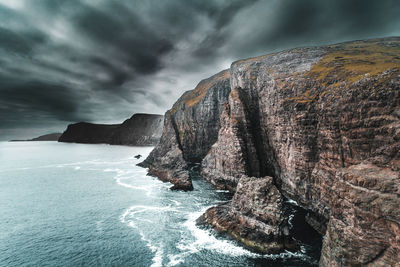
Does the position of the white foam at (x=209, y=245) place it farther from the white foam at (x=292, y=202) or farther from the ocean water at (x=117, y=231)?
the white foam at (x=292, y=202)

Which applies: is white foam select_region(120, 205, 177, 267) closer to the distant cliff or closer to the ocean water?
the ocean water

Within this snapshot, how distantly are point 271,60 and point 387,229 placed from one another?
2530 inches

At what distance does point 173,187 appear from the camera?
223ft

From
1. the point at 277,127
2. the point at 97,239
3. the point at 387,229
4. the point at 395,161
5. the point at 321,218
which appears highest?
the point at 277,127

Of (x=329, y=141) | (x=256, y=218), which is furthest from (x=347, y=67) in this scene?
Result: (x=256, y=218)

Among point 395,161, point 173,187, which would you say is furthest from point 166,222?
point 395,161

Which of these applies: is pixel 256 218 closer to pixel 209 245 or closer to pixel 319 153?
pixel 209 245

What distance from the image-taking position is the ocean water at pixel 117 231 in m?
30.5

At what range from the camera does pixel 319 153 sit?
42.8 metres

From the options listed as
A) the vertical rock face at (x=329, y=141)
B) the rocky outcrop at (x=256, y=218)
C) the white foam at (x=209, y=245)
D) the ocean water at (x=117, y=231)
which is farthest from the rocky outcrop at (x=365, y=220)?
the white foam at (x=209, y=245)

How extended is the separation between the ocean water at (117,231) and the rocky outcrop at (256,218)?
6.05 ft

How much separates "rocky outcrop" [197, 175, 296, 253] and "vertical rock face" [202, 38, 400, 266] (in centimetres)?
801

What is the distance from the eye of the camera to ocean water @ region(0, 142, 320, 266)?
30516mm

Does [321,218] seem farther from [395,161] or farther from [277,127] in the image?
[277,127]
